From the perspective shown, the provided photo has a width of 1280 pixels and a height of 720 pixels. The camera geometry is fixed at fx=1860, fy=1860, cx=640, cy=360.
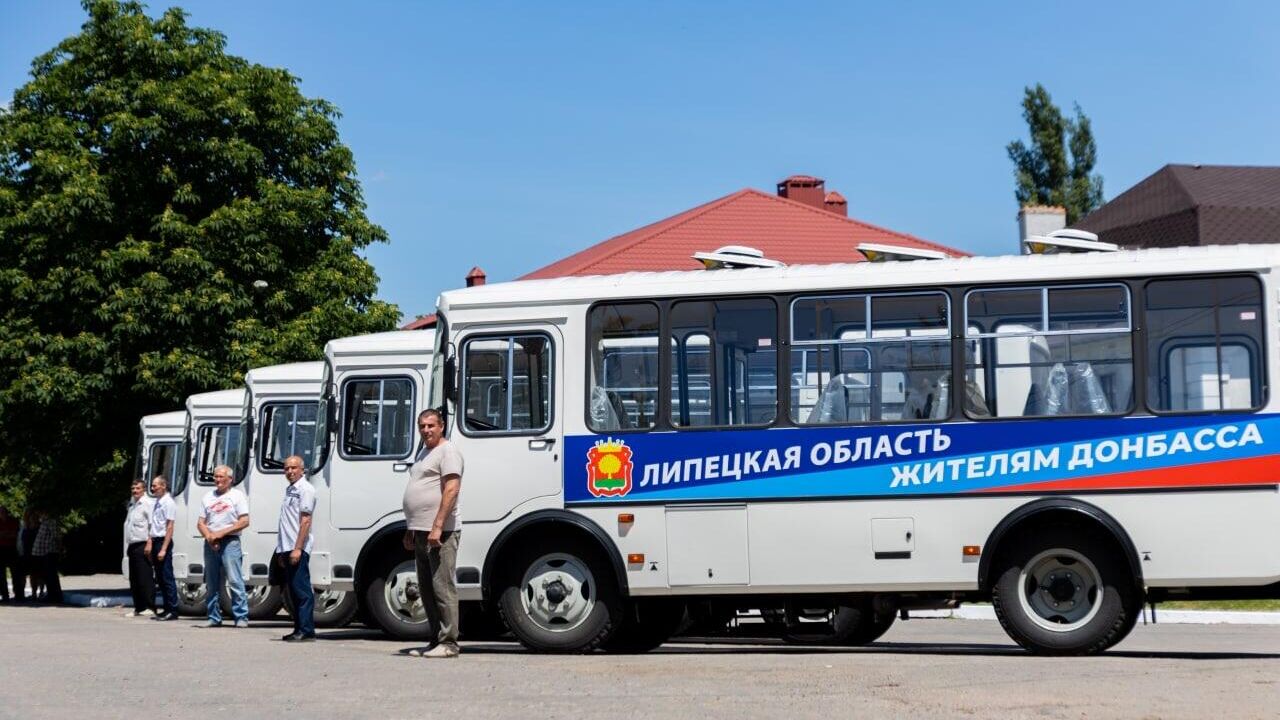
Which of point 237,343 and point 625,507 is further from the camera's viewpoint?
point 237,343

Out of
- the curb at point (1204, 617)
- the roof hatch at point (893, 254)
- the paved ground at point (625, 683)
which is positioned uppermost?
the roof hatch at point (893, 254)

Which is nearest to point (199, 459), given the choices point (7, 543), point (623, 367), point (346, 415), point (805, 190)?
point (346, 415)

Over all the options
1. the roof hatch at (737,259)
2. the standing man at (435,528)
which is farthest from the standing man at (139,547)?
the roof hatch at (737,259)

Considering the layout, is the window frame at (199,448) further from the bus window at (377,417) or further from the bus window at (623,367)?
the bus window at (623,367)

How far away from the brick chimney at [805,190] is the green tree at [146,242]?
74.7 feet

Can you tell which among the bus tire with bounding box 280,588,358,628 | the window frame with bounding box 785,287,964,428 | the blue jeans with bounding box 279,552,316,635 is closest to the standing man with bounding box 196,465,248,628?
the bus tire with bounding box 280,588,358,628

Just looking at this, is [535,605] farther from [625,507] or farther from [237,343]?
[237,343]

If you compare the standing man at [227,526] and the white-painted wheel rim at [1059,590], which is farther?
the standing man at [227,526]

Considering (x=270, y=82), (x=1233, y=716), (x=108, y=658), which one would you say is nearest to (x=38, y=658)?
(x=108, y=658)

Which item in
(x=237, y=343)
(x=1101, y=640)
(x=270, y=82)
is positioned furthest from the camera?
(x=270, y=82)

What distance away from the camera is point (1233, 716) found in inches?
371

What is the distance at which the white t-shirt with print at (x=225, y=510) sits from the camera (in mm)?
19062

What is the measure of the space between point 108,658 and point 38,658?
60 cm

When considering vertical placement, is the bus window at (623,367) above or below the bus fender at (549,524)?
above
